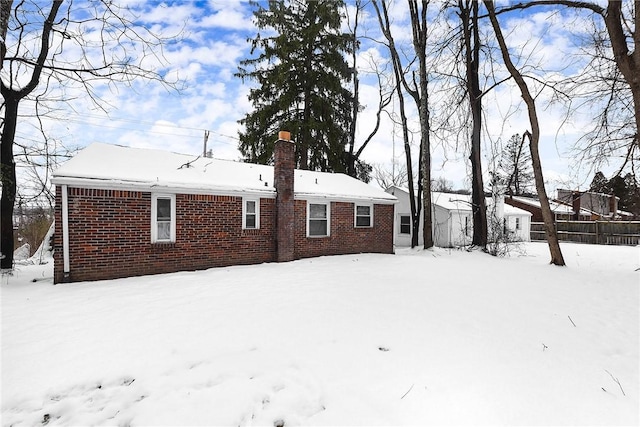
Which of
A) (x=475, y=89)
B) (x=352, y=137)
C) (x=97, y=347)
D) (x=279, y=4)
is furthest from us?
(x=352, y=137)

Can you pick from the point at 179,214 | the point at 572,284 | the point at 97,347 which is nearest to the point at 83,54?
the point at 179,214

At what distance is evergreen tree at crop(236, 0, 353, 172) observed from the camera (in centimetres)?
1756

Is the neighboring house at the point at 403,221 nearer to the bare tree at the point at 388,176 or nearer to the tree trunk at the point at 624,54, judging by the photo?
the bare tree at the point at 388,176

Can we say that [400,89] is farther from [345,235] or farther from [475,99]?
[345,235]

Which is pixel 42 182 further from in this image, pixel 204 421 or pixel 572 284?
pixel 572 284

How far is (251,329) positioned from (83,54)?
23.2 feet

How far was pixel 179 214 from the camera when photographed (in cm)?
866

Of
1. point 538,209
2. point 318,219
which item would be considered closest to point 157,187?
point 318,219

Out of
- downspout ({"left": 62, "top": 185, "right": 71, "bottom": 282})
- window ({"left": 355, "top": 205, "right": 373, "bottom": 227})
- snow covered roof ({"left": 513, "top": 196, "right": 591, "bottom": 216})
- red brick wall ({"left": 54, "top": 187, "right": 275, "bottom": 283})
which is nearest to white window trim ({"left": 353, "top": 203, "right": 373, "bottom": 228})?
window ({"left": 355, "top": 205, "right": 373, "bottom": 227})

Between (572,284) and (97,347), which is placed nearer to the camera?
(97,347)

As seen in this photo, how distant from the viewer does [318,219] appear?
Result: 38.3ft

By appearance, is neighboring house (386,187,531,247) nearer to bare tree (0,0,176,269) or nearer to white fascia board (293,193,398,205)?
white fascia board (293,193,398,205)

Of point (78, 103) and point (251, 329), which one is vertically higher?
point (78, 103)

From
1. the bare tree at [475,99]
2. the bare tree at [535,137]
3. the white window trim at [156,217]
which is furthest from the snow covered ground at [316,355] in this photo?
the bare tree at [475,99]
